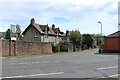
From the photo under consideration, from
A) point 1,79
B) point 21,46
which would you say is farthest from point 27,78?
point 21,46

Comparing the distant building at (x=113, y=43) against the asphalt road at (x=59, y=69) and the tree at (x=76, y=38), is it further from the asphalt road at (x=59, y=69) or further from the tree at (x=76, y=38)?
the asphalt road at (x=59, y=69)

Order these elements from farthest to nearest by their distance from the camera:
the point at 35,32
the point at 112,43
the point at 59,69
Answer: the point at 35,32 → the point at 112,43 → the point at 59,69

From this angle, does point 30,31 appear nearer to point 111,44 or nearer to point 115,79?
point 111,44

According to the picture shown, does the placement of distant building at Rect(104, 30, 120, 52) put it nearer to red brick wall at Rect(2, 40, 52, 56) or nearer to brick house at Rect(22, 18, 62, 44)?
red brick wall at Rect(2, 40, 52, 56)

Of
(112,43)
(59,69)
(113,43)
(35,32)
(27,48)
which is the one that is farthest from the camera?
(35,32)

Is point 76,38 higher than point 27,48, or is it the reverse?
point 76,38

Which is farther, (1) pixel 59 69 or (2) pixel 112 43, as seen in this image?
(2) pixel 112 43

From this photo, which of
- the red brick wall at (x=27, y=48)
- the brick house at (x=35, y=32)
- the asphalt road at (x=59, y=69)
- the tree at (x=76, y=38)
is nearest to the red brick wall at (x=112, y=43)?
the red brick wall at (x=27, y=48)

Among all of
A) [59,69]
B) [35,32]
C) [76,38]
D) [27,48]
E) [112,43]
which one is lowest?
[59,69]

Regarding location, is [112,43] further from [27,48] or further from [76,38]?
[27,48]

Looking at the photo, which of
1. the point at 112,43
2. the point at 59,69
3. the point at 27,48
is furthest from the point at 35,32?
the point at 59,69

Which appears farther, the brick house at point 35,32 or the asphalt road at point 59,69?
the brick house at point 35,32

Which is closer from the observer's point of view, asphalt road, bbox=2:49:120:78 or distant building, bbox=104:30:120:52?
asphalt road, bbox=2:49:120:78

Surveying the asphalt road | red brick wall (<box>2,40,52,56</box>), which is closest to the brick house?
red brick wall (<box>2,40,52,56</box>)
